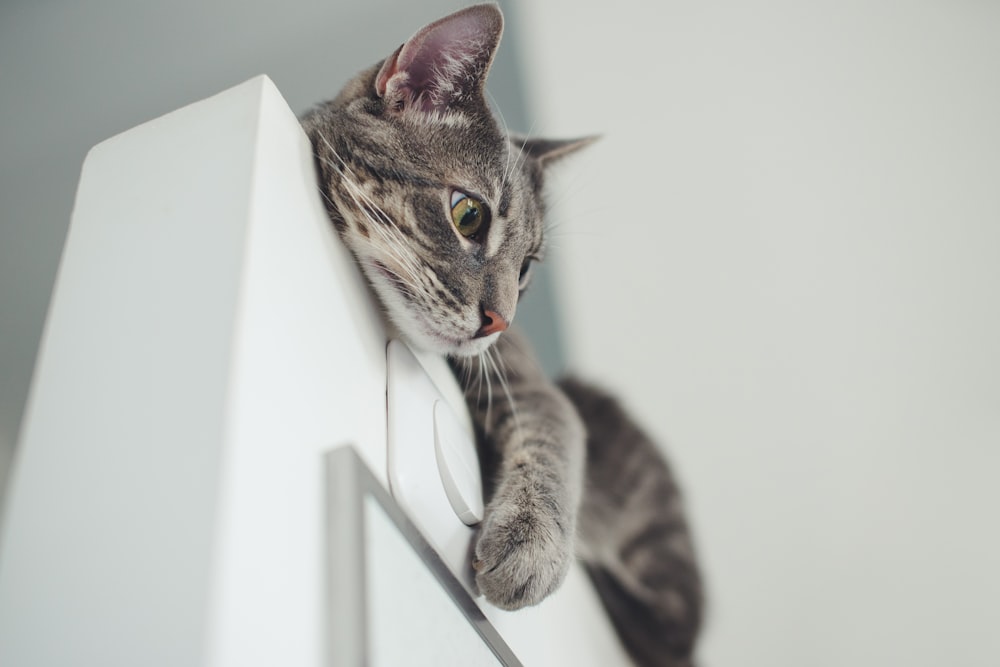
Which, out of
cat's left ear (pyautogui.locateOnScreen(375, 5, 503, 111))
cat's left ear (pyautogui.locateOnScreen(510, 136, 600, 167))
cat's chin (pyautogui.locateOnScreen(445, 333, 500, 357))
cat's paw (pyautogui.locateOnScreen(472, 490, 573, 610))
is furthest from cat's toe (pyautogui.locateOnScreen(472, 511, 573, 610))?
cat's left ear (pyautogui.locateOnScreen(510, 136, 600, 167))

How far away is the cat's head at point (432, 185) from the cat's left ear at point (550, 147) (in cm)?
19

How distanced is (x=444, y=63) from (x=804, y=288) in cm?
98

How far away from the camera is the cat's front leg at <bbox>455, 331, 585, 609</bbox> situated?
0.57 m

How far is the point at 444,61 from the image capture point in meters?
0.72

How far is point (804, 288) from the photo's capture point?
1.37 meters

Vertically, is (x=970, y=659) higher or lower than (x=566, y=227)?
lower

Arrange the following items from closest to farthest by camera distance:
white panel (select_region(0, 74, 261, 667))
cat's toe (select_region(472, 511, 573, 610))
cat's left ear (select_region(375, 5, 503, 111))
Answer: white panel (select_region(0, 74, 261, 667)) → cat's toe (select_region(472, 511, 573, 610)) → cat's left ear (select_region(375, 5, 503, 111))

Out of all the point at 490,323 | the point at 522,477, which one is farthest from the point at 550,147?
the point at 522,477

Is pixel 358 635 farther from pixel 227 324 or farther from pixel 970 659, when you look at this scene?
pixel 970 659

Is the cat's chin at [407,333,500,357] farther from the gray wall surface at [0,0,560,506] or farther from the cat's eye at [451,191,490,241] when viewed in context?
the gray wall surface at [0,0,560,506]

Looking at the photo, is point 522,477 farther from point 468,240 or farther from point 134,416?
point 134,416

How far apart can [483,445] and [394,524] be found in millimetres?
396

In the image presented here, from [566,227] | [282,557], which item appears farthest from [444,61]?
[566,227]

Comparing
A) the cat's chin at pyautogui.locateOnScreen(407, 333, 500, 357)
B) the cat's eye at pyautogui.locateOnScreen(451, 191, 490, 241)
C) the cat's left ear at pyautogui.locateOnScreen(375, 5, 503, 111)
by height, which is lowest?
the cat's chin at pyautogui.locateOnScreen(407, 333, 500, 357)
